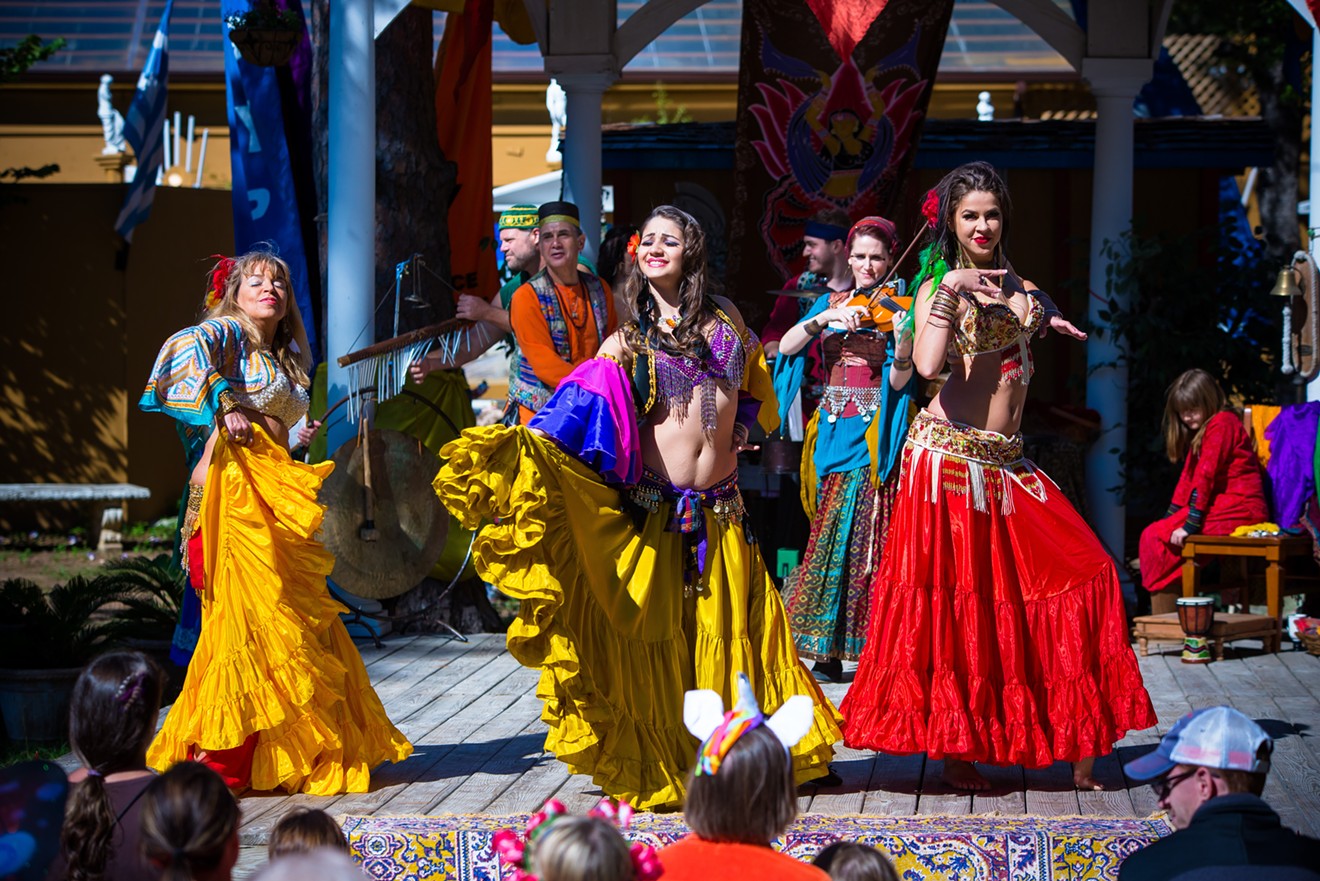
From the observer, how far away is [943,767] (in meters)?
5.55

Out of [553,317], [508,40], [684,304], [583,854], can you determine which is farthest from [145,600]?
[508,40]

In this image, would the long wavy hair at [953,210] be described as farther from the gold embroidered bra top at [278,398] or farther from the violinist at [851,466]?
the gold embroidered bra top at [278,398]

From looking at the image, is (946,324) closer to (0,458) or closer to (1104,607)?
(1104,607)

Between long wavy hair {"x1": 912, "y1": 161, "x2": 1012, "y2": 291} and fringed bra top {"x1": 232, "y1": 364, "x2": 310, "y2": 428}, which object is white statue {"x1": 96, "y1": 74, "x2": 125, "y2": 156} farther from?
long wavy hair {"x1": 912, "y1": 161, "x2": 1012, "y2": 291}

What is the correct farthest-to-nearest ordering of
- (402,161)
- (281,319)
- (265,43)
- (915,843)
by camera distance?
(402,161), (265,43), (281,319), (915,843)

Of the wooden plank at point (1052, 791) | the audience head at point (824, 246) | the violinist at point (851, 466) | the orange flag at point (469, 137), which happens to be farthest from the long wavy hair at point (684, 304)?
the orange flag at point (469, 137)

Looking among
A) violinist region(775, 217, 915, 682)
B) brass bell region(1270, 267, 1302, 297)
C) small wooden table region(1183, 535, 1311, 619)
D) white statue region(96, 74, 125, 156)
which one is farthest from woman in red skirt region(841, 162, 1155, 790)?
white statue region(96, 74, 125, 156)

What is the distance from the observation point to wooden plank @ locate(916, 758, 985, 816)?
5.00 metres

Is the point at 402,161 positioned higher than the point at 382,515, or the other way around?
the point at 402,161

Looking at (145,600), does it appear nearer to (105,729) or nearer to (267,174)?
(267,174)

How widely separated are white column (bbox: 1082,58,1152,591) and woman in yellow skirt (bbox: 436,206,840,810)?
179 inches

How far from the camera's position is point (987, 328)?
5141 mm

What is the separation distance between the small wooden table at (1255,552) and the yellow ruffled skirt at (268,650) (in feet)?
14.0

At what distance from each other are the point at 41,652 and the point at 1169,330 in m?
6.15
